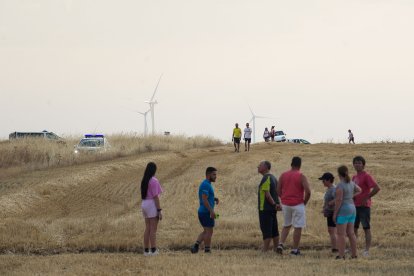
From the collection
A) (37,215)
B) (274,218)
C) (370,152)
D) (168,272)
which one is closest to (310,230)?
(274,218)

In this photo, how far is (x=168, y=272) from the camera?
14.0 metres

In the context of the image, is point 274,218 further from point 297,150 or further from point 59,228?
point 297,150

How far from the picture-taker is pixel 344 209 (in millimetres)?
15406

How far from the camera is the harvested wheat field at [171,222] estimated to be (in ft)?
49.2

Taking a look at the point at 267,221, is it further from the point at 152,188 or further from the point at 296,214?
the point at 152,188

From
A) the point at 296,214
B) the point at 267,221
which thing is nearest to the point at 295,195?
the point at 296,214

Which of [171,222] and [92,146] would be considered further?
[92,146]

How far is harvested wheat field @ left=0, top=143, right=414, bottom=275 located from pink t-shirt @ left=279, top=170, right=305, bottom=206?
111cm

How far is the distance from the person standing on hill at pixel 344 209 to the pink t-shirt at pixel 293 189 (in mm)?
935

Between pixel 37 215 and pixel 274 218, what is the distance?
1000 centimetres

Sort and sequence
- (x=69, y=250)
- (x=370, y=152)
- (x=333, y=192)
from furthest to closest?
1. (x=370, y=152)
2. (x=69, y=250)
3. (x=333, y=192)

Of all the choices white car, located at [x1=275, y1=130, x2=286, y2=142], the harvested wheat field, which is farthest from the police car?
white car, located at [x1=275, y1=130, x2=286, y2=142]

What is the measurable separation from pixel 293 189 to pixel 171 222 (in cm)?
603

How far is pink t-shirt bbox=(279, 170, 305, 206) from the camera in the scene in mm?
16062
